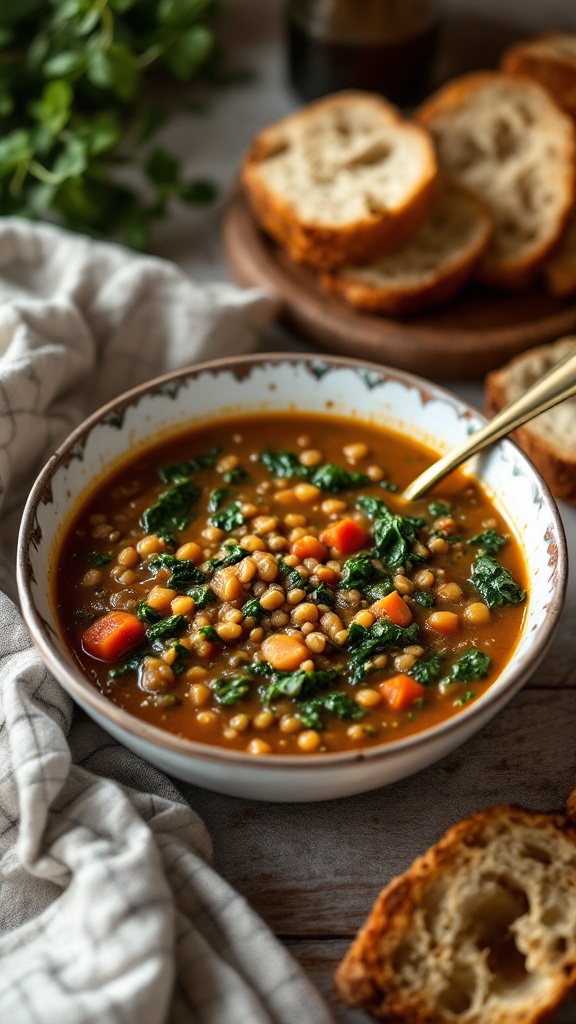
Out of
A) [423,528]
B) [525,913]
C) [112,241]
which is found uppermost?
[112,241]

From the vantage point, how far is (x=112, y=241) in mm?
5637

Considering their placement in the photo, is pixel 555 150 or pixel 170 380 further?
pixel 555 150

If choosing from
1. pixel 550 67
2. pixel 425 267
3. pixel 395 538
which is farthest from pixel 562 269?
pixel 395 538

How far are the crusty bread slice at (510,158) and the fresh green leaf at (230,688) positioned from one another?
2.76 m

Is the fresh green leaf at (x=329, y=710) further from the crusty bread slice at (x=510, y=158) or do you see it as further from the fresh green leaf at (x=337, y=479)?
the crusty bread slice at (x=510, y=158)

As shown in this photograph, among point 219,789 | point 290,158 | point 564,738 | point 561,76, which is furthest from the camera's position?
point 561,76

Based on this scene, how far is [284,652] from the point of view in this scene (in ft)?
11.0

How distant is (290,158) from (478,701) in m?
3.42

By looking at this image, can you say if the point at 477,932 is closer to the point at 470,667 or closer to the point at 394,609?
the point at 470,667

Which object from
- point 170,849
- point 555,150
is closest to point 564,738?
point 170,849

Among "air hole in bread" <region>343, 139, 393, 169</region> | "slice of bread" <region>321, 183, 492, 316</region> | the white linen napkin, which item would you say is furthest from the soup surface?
"air hole in bread" <region>343, 139, 393, 169</region>

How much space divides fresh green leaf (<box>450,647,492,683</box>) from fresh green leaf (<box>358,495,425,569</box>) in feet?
1.43

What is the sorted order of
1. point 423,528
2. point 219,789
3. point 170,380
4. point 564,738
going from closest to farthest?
point 219,789, point 564,738, point 423,528, point 170,380

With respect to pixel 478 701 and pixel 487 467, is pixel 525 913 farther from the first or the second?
pixel 487 467
